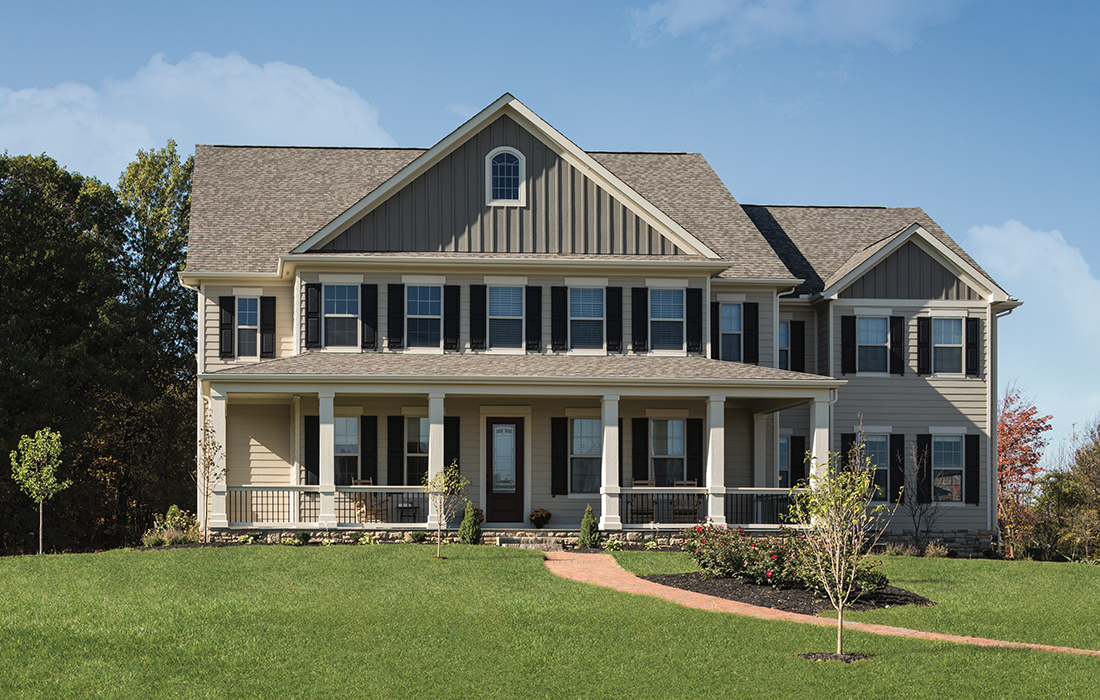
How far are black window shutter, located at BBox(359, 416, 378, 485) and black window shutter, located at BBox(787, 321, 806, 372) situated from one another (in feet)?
34.1

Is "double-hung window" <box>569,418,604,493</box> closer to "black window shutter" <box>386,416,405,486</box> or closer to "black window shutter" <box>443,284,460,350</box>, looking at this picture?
"black window shutter" <box>443,284,460,350</box>

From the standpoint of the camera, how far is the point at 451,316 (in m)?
23.3

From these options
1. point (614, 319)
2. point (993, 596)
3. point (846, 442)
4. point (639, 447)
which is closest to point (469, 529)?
point (639, 447)

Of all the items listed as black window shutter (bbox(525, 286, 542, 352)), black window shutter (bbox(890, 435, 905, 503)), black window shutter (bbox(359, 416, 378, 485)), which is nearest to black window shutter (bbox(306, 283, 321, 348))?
black window shutter (bbox(359, 416, 378, 485))

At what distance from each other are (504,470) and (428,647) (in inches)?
474

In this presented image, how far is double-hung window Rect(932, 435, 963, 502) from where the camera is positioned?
25094mm

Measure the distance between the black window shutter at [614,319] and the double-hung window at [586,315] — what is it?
165 mm

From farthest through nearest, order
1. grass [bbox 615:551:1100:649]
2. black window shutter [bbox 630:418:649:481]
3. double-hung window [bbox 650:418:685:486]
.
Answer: double-hung window [bbox 650:418:685:486], black window shutter [bbox 630:418:649:481], grass [bbox 615:551:1100:649]

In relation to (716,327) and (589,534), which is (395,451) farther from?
(716,327)

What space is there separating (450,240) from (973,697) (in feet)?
52.2

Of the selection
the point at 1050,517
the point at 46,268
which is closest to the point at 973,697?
the point at 1050,517

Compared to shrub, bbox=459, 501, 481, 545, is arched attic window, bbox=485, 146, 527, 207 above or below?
above

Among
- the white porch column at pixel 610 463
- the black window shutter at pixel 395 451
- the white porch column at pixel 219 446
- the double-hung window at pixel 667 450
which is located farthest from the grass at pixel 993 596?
the white porch column at pixel 219 446

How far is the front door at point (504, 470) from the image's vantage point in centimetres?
2344
